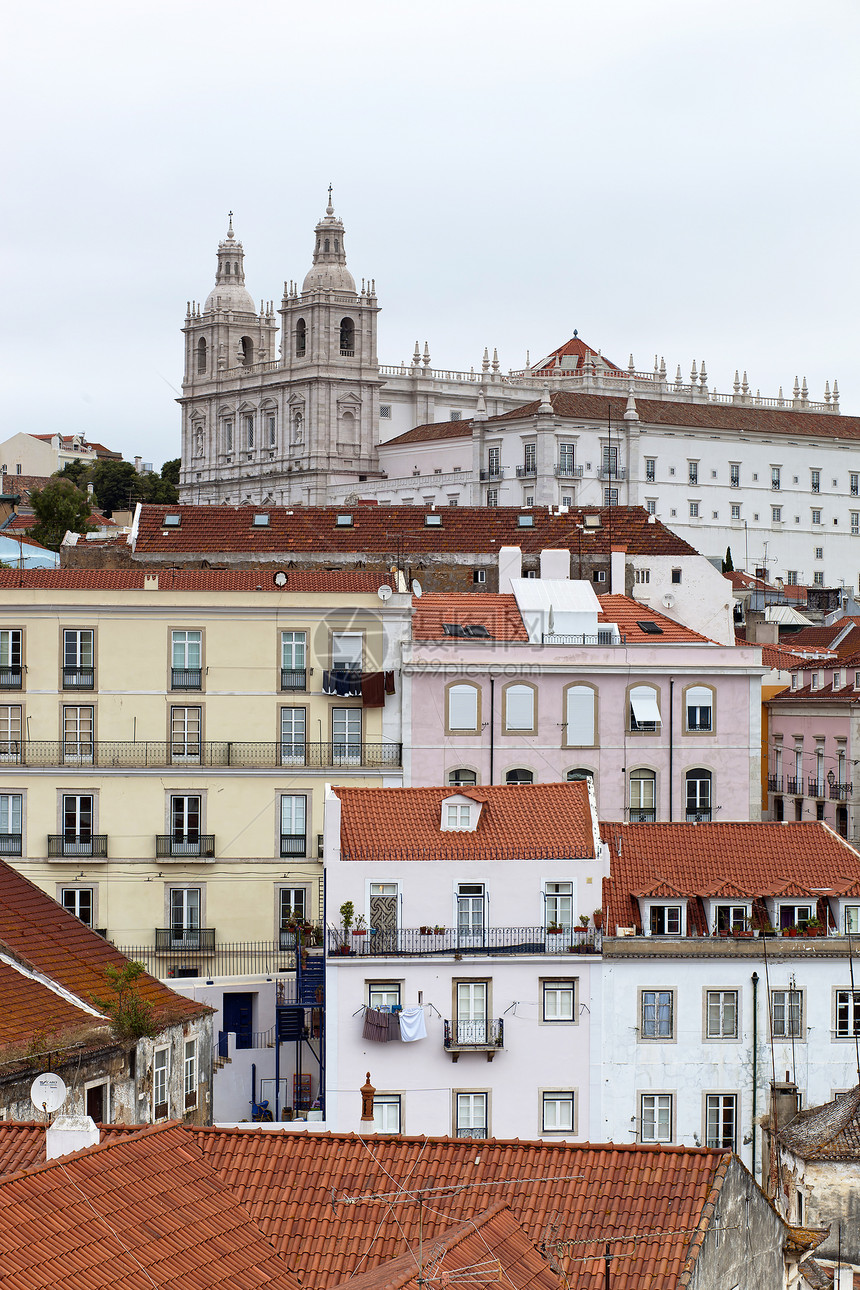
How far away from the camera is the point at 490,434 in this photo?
139250 mm

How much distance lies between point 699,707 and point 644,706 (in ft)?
5.02

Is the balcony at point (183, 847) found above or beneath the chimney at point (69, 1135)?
beneath

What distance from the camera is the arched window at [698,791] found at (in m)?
47.7

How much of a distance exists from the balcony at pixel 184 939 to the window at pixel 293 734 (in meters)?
4.69

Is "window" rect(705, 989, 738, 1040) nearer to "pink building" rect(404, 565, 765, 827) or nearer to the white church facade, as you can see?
"pink building" rect(404, 565, 765, 827)

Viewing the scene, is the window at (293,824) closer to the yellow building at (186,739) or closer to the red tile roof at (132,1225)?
the yellow building at (186,739)

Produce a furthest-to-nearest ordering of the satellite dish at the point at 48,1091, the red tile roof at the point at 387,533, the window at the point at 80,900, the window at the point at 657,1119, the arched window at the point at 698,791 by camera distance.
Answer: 1. the red tile roof at the point at 387,533
2. the arched window at the point at 698,791
3. the window at the point at 80,900
4. the window at the point at 657,1119
5. the satellite dish at the point at 48,1091

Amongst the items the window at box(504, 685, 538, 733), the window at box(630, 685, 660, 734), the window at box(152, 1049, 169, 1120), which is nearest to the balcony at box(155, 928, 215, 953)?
the window at box(504, 685, 538, 733)

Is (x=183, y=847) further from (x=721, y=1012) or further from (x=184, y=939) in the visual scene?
(x=721, y=1012)

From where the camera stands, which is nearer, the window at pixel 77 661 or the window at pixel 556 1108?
the window at pixel 556 1108

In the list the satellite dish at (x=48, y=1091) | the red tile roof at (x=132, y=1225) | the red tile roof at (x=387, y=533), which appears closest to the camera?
the red tile roof at (x=132, y=1225)

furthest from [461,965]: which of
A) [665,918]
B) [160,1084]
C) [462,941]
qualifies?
[160,1084]

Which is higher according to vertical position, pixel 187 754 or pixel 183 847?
pixel 187 754

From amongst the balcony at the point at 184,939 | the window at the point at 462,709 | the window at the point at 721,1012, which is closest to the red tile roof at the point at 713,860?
the window at the point at 721,1012
